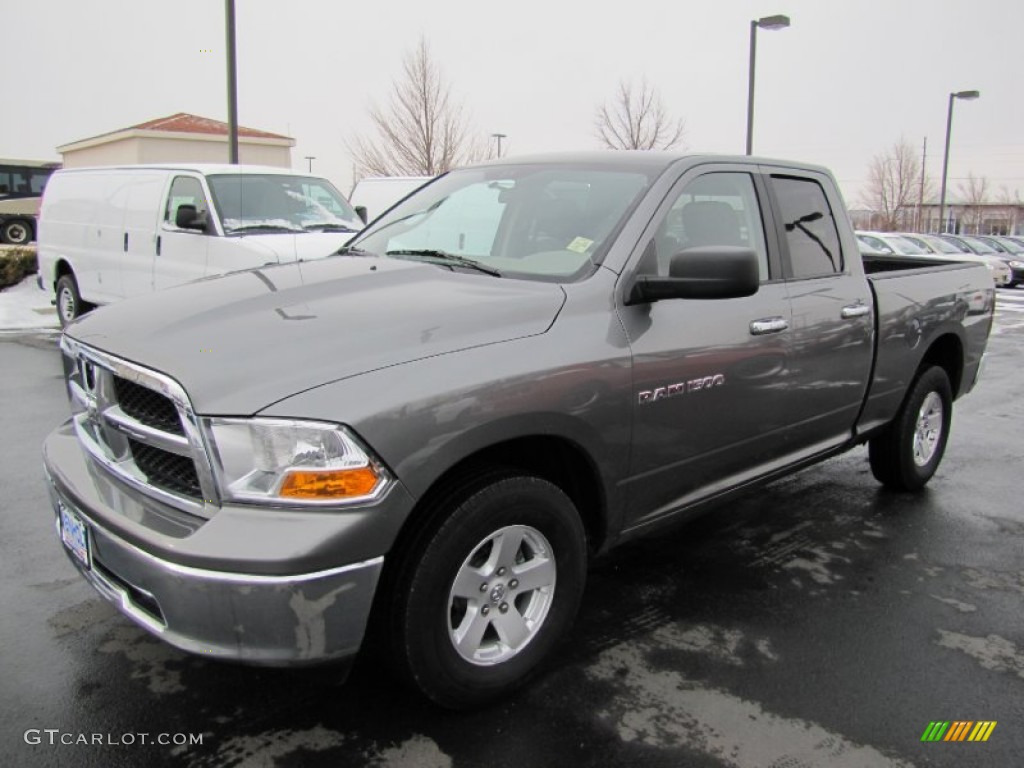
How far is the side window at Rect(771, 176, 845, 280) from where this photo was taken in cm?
396

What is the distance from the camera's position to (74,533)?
2.68 meters

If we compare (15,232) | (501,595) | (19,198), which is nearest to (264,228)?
(501,595)

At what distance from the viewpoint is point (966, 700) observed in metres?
2.89

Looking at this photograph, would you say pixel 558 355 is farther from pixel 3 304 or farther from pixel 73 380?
pixel 3 304

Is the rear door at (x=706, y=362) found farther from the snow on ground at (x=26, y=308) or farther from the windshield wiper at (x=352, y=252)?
the snow on ground at (x=26, y=308)

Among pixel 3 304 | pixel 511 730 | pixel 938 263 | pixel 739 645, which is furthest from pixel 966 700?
pixel 3 304

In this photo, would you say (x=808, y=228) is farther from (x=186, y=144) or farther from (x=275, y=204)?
(x=186, y=144)

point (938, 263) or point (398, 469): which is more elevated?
point (938, 263)

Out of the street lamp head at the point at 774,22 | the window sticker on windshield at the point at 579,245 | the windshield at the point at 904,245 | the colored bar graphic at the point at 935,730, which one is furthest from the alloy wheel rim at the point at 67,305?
the windshield at the point at 904,245

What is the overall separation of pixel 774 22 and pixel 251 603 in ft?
58.9

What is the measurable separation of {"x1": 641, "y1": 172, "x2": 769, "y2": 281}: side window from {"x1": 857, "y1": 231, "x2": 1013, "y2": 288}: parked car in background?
16557 millimetres

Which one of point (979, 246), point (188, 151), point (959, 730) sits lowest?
point (959, 730)

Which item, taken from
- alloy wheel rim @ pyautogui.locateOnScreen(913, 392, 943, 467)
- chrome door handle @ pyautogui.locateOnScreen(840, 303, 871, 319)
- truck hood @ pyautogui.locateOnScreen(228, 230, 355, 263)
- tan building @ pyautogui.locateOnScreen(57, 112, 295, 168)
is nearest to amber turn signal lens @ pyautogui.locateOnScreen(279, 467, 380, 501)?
chrome door handle @ pyautogui.locateOnScreen(840, 303, 871, 319)

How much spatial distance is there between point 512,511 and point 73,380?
1.75 metres
